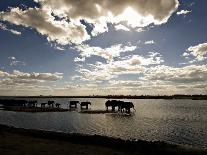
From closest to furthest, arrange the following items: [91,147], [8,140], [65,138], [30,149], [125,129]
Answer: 1. [30,149]
2. [91,147]
3. [8,140]
4. [65,138]
5. [125,129]

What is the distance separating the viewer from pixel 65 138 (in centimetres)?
2891

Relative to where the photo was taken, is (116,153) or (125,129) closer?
(116,153)

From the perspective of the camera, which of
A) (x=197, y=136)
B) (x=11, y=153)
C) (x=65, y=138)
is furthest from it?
(x=197, y=136)

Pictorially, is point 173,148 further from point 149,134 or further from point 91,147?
point 149,134

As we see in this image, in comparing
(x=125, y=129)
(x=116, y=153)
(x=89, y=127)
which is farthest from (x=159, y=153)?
(x=89, y=127)

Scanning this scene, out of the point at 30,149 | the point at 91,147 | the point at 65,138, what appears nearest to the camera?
the point at 30,149

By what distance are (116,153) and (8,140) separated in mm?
10700

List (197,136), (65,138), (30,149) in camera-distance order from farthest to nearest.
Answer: (197,136)
(65,138)
(30,149)

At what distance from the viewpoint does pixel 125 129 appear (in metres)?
38.9

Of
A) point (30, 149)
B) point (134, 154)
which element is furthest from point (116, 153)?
point (30, 149)

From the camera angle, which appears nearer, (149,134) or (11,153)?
(11,153)

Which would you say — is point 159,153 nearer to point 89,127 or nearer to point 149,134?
point 149,134

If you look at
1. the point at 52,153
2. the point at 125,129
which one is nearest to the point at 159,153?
the point at 52,153

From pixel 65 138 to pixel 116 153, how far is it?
333 inches
